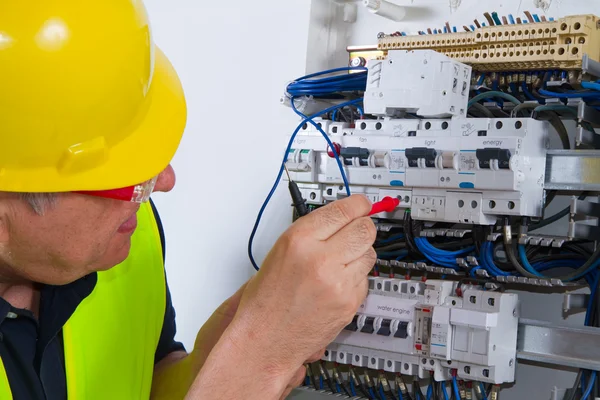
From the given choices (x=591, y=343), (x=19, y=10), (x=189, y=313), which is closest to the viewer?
(x=19, y=10)

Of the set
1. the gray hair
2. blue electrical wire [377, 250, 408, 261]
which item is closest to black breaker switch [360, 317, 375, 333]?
blue electrical wire [377, 250, 408, 261]

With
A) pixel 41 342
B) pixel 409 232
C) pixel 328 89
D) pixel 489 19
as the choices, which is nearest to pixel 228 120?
pixel 328 89

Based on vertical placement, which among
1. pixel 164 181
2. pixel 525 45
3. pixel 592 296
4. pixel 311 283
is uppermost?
pixel 525 45

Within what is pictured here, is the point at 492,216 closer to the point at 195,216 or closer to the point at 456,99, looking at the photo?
the point at 456,99

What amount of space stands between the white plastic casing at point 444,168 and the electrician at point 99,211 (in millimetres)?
530

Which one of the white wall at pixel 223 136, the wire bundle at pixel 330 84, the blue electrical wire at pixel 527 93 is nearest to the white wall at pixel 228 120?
the white wall at pixel 223 136

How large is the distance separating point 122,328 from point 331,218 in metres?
0.53

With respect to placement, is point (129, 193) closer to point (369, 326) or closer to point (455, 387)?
point (369, 326)

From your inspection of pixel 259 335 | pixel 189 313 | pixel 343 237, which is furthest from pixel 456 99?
pixel 189 313

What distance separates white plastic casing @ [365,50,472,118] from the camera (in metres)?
1.51

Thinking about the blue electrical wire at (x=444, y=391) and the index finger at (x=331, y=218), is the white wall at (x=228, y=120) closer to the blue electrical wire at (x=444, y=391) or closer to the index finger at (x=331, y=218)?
the blue electrical wire at (x=444, y=391)

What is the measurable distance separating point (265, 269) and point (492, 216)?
2.29ft

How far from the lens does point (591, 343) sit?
144 centimetres

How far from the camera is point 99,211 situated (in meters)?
0.99
